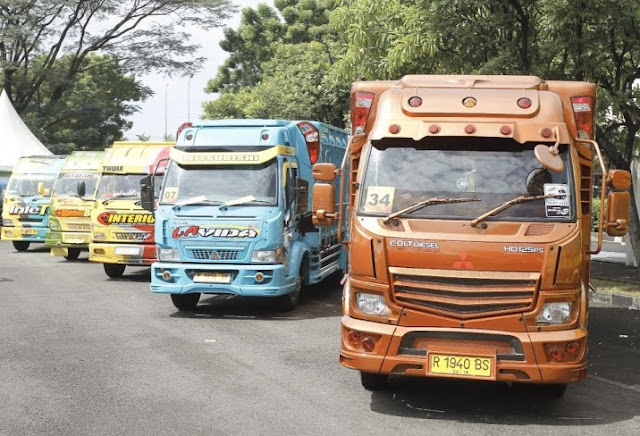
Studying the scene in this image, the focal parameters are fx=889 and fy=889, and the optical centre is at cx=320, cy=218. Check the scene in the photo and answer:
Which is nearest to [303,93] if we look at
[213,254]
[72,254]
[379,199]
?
[72,254]

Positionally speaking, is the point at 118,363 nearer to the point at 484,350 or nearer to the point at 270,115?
the point at 484,350

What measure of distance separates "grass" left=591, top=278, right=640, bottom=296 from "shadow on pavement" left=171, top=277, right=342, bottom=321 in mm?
4194

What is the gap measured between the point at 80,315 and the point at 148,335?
1928mm

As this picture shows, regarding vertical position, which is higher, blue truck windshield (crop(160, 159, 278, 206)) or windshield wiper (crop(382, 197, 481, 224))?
windshield wiper (crop(382, 197, 481, 224))

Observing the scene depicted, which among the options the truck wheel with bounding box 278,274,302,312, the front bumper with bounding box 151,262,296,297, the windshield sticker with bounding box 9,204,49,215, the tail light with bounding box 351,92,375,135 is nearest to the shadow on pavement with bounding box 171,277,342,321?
the truck wheel with bounding box 278,274,302,312

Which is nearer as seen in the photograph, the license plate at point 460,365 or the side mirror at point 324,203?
the license plate at point 460,365

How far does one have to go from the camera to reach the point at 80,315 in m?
11.9

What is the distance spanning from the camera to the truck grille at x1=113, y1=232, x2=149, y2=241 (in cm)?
1573

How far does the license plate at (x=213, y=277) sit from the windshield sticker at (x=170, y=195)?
1.12 m

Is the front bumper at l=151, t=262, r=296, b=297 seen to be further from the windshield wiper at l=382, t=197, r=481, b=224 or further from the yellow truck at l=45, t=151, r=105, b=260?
the yellow truck at l=45, t=151, r=105, b=260

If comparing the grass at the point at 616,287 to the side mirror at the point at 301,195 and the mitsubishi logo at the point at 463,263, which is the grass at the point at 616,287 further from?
the mitsubishi logo at the point at 463,263

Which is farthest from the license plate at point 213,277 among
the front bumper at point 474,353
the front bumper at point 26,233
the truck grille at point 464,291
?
the front bumper at point 26,233

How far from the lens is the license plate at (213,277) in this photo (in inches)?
453

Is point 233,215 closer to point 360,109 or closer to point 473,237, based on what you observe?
point 360,109
